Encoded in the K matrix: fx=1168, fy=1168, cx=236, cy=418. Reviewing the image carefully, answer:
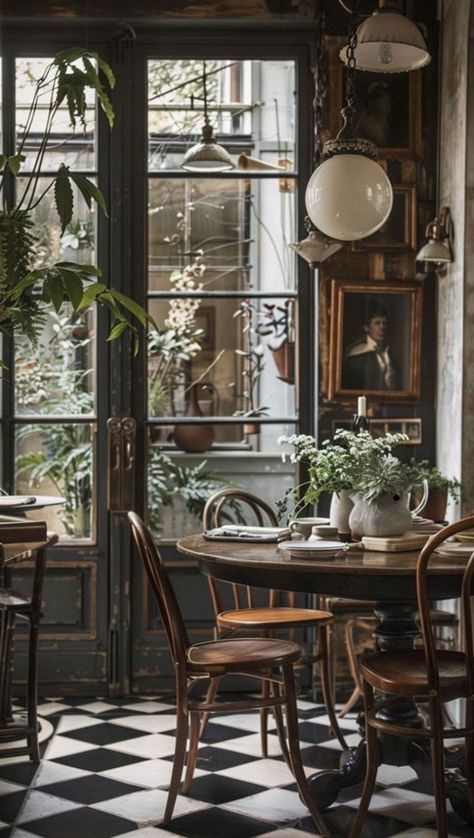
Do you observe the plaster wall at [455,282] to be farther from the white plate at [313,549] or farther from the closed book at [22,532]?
the closed book at [22,532]

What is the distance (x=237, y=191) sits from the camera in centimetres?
540

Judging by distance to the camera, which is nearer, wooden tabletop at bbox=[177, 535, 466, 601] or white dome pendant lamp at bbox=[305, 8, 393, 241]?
wooden tabletop at bbox=[177, 535, 466, 601]

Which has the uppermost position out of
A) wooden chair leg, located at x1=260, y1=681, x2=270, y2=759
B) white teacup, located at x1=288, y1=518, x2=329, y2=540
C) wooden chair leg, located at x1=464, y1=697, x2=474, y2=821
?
white teacup, located at x1=288, y1=518, x2=329, y2=540

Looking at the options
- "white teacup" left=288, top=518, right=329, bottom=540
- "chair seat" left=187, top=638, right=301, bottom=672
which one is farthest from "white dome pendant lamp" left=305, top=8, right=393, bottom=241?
"chair seat" left=187, top=638, right=301, bottom=672

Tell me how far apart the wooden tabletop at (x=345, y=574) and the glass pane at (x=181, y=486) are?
5.86ft

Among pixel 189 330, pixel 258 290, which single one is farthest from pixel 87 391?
pixel 258 290

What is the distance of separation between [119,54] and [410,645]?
117 inches

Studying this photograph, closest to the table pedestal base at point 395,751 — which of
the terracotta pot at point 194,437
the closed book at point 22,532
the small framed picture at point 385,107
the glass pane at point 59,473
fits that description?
the closed book at point 22,532

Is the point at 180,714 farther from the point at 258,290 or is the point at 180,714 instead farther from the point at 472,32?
the point at 472,32

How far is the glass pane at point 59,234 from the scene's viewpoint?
5344 mm

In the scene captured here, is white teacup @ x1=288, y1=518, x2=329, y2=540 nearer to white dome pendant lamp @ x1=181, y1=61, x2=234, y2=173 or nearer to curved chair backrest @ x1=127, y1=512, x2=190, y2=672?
curved chair backrest @ x1=127, y1=512, x2=190, y2=672

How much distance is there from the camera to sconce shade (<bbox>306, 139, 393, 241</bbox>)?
3742 mm

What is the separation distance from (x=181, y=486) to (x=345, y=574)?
2110 millimetres

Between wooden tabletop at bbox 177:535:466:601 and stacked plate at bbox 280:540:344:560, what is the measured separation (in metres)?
0.03
